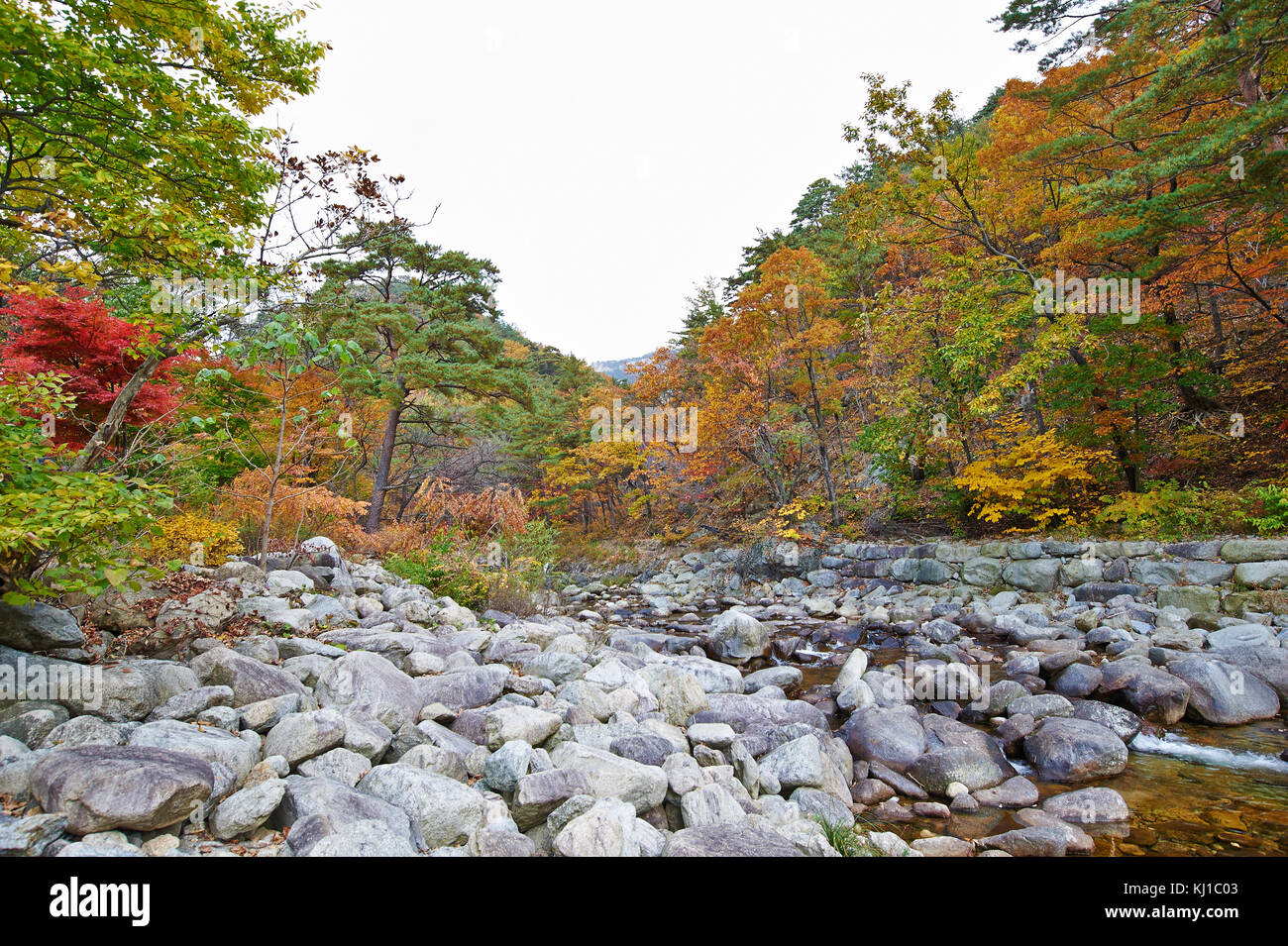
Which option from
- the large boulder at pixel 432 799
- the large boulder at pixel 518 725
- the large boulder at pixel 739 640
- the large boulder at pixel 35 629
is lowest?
the large boulder at pixel 739 640

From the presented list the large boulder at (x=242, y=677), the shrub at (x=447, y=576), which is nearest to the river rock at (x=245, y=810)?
the large boulder at (x=242, y=677)

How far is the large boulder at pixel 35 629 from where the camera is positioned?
10.9ft

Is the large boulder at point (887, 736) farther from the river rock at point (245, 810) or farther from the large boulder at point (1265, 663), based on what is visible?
the river rock at point (245, 810)

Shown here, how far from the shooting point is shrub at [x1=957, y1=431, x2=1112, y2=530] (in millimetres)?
10297

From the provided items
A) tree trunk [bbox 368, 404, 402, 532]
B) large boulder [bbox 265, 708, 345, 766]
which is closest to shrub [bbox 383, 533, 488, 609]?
tree trunk [bbox 368, 404, 402, 532]

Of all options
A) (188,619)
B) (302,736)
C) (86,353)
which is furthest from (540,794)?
(86,353)

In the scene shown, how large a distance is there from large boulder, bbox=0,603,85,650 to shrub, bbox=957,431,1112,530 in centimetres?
1248

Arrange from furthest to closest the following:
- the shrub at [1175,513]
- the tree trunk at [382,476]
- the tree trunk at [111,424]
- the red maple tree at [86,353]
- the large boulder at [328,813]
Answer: the tree trunk at [382,476] < the shrub at [1175,513] < the red maple tree at [86,353] < the tree trunk at [111,424] < the large boulder at [328,813]

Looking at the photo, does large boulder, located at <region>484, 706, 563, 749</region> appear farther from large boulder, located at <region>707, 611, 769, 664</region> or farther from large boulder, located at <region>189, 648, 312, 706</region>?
large boulder, located at <region>707, 611, 769, 664</region>

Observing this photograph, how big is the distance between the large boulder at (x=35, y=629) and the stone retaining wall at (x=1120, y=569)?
12.2 m

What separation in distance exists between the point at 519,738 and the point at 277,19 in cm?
678

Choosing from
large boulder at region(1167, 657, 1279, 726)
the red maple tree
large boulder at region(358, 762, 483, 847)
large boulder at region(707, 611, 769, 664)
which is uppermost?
the red maple tree
